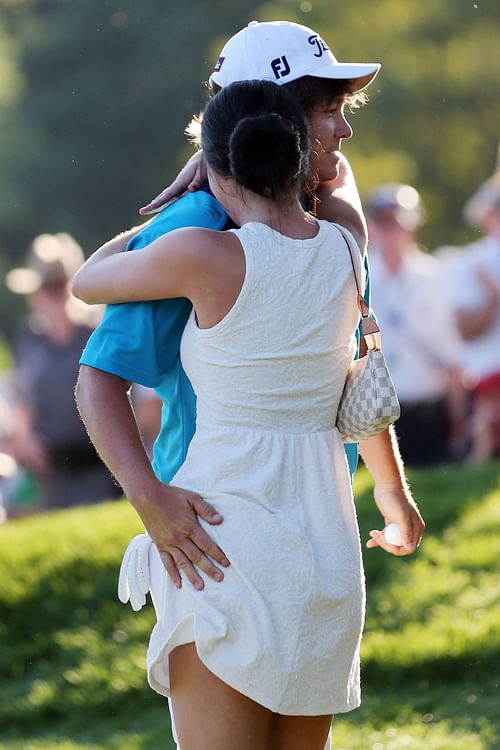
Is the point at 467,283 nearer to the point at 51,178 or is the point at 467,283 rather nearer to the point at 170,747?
the point at 170,747

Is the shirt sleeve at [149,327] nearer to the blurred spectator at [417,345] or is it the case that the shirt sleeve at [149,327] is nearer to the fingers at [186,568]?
the fingers at [186,568]

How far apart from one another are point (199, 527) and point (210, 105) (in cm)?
80

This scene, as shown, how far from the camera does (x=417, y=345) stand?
866 cm

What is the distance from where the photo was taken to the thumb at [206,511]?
2.65 metres

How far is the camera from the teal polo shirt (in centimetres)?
268

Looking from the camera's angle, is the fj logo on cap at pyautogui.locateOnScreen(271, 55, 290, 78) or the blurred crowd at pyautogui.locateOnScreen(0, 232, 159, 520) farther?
the blurred crowd at pyautogui.locateOnScreen(0, 232, 159, 520)

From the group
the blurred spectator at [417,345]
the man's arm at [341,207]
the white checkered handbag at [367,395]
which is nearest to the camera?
the white checkered handbag at [367,395]

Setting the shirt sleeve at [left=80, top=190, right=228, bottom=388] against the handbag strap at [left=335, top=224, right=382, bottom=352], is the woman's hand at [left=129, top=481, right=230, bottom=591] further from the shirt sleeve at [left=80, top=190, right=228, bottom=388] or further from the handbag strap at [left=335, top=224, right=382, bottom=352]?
the handbag strap at [left=335, top=224, right=382, bottom=352]

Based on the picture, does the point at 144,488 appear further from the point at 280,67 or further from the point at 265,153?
the point at 280,67

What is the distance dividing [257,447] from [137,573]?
1.25 ft

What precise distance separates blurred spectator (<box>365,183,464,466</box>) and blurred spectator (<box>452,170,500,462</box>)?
0.09 meters

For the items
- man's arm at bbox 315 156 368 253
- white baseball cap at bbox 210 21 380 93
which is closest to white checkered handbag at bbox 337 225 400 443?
man's arm at bbox 315 156 368 253

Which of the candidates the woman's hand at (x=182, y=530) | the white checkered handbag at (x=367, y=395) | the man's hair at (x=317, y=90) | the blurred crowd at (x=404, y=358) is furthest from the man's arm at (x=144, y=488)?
the blurred crowd at (x=404, y=358)

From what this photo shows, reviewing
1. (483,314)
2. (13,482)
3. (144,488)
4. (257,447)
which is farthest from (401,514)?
(13,482)
